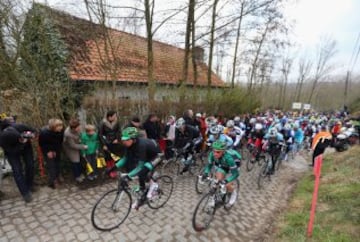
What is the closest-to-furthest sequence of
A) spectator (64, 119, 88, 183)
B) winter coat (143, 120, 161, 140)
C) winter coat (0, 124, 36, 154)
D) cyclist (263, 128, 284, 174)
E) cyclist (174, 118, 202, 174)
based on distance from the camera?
winter coat (0, 124, 36, 154)
spectator (64, 119, 88, 183)
cyclist (174, 118, 202, 174)
winter coat (143, 120, 161, 140)
cyclist (263, 128, 284, 174)

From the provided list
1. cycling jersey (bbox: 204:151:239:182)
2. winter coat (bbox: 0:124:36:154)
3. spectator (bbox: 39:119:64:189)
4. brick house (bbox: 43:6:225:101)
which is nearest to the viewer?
winter coat (bbox: 0:124:36:154)

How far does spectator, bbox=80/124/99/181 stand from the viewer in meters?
5.98

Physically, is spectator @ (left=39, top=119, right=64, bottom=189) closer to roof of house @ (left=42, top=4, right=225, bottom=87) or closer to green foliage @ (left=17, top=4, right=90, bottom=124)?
green foliage @ (left=17, top=4, right=90, bottom=124)

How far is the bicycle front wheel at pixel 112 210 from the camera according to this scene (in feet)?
14.5

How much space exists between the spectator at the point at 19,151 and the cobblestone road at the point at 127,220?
1.26ft

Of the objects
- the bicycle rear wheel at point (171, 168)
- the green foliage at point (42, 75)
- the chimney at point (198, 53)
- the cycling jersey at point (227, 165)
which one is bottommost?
the bicycle rear wheel at point (171, 168)

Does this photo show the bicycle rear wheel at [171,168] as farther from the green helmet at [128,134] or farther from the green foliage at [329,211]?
the green foliage at [329,211]

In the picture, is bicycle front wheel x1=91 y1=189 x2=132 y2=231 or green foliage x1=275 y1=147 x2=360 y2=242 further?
green foliage x1=275 y1=147 x2=360 y2=242

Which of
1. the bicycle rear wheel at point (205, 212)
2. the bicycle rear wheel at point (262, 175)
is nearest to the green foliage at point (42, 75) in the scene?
the bicycle rear wheel at point (205, 212)

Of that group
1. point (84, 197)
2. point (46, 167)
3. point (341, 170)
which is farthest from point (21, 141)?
point (341, 170)

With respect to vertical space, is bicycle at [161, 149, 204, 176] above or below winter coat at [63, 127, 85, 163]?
below

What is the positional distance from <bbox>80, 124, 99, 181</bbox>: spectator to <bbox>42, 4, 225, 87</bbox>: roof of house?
3.25m

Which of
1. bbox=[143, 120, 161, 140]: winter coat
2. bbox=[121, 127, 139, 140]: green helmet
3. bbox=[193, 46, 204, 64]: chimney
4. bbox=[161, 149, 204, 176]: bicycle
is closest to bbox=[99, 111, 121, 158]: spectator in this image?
bbox=[143, 120, 161, 140]: winter coat

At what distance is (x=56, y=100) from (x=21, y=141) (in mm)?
2002
